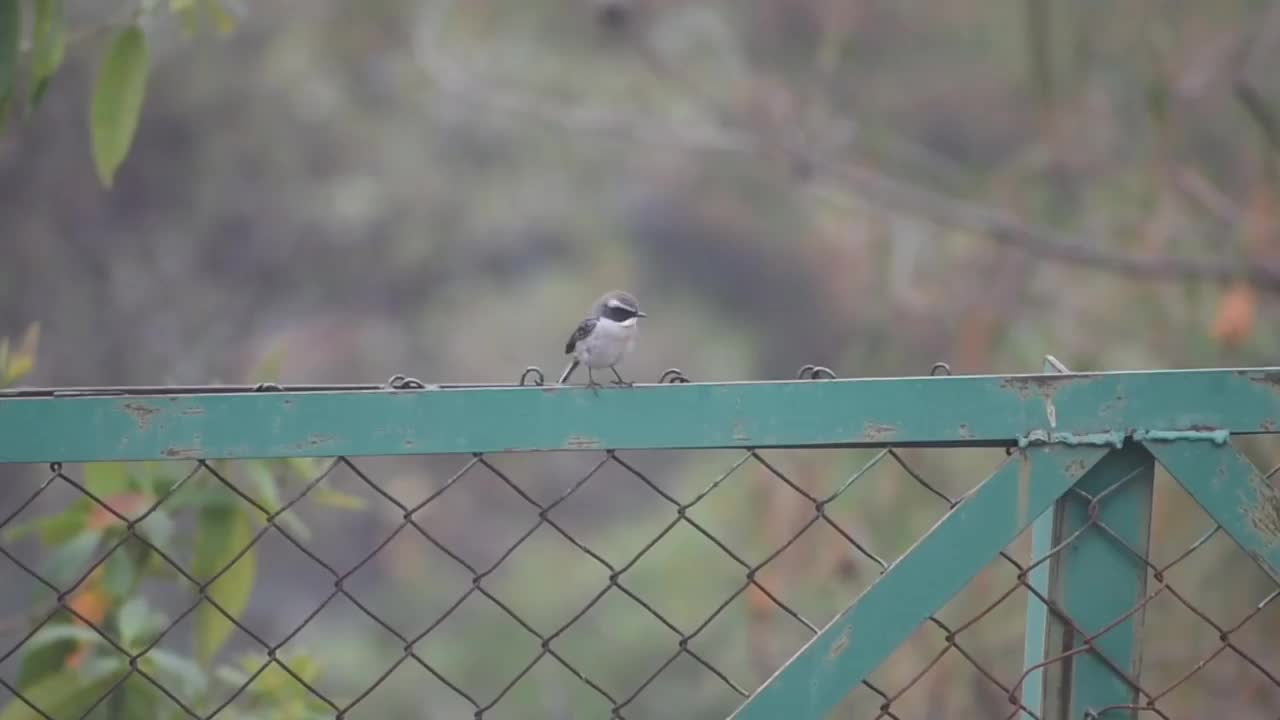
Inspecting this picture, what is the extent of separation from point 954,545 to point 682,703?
5.65 metres

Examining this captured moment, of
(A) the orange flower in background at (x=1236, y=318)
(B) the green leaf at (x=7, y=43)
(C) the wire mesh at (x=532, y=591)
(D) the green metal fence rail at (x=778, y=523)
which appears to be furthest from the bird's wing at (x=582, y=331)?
(A) the orange flower in background at (x=1236, y=318)

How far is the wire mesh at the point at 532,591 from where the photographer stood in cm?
116

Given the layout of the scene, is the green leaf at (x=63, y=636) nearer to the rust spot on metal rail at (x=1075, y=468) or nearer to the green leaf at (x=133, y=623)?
the green leaf at (x=133, y=623)

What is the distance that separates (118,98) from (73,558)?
0.55 metres

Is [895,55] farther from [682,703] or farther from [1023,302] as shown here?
[682,703]

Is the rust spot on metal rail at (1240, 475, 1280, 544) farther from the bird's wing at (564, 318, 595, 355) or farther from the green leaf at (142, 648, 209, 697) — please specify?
the bird's wing at (564, 318, 595, 355)

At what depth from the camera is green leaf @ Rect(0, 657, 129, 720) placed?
1.43 metres

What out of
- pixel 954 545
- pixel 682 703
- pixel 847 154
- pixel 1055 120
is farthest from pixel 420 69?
pixel 954 545

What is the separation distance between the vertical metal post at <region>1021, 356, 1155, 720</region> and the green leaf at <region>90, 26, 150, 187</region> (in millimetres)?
1000

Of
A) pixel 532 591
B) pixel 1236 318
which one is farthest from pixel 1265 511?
pixel 532 591

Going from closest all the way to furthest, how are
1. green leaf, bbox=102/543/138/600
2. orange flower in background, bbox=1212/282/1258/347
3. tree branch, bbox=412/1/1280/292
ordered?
green leaf, bbox=102/543/138/600, orange flower in background, bbox=1212/282/1258/347, tree branch, bbox=412/1/1280/292

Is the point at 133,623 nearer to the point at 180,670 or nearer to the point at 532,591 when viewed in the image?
the point at 180,670

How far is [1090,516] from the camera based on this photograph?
1103 millimetres

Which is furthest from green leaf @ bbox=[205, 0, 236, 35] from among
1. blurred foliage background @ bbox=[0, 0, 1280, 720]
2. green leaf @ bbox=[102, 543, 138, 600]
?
green leaf @ bbox=[102, 543, 138, 600]
